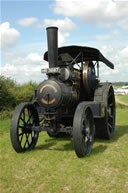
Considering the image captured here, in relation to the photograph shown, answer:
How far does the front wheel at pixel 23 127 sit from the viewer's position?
4.82m

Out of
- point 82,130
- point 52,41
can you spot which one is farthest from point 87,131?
point 52,41

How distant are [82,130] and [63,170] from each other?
103cm

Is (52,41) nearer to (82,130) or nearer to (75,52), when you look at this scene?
(75,52)

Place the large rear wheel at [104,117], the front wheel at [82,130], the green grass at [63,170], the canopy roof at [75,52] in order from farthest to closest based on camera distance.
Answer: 1. the canopy roof at [75,52]
2. the large rear wheel at [104,117]
3. the front wheel at [82,130]
4. the green grass at [63,170]

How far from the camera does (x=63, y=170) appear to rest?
161 inches

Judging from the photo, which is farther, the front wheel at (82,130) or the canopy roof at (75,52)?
the canopy roof at (75,52)

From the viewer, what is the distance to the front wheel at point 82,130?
4.39 m

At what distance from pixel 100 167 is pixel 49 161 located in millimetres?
1132

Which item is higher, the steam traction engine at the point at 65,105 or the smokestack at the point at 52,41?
the smokestack at the point at 52,41

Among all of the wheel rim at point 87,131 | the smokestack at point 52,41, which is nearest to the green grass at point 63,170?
the wheel rim at point 87,131

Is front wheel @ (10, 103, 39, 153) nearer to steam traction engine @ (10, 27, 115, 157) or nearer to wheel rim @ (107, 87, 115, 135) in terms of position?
steam traction engine @ (10, 27, 115, 157)

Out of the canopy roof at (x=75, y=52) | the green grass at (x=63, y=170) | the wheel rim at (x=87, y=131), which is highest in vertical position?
the canopy roof at (x=75, y=52)

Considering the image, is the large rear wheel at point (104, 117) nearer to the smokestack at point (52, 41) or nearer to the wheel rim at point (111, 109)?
the wheel rim at point (111, 109)

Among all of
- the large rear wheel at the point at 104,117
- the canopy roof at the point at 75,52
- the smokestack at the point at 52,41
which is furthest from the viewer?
the canopy roof at the point at 75,52
